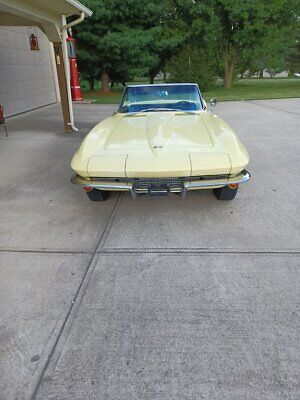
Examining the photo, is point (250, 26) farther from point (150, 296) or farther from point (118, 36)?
point (150, 296)

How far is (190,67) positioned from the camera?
64.1 ft

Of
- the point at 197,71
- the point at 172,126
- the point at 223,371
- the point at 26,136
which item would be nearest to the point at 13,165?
the point at 26,136

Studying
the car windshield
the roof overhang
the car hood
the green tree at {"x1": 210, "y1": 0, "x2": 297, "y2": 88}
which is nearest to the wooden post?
the roof overhang

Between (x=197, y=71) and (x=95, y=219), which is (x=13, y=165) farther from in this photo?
(x=197, y=71)

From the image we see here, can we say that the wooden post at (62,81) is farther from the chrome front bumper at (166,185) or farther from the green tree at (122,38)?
the green tree at (122,38)

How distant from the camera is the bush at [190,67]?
64.8ft

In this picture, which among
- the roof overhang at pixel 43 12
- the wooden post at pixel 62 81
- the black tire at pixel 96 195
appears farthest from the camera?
the wooden post at pixel 62 81

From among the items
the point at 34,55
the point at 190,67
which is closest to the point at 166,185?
the point at 34,55

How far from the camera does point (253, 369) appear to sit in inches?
67.6

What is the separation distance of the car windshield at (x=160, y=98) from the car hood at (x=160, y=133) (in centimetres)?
41

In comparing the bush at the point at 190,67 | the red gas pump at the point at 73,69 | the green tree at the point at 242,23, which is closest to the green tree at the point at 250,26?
the green tree at the point at 242,23

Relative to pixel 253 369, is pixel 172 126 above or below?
above

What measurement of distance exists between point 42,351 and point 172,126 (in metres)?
2.61

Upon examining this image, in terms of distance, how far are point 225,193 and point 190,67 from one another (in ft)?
59.3
